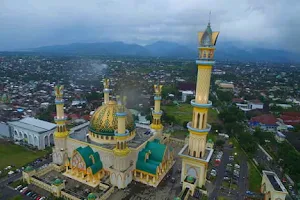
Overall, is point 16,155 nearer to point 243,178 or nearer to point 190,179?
point 190,179

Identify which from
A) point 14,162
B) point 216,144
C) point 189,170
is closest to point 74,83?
point 14,162

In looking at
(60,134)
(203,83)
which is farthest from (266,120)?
(60,134)

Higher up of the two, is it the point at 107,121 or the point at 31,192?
the point at 107,121

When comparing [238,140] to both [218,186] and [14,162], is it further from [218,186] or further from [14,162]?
[14,162]

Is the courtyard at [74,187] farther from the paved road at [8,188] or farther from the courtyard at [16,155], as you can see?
the courtyard at [16,155]

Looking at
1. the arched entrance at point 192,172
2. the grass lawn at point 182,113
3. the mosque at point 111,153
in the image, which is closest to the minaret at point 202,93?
the arched entrance at point 192,172

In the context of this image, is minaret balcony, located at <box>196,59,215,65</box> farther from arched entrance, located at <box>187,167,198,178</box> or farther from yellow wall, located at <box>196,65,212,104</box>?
arched entrance, located at <box>187,167,198,178</box>
